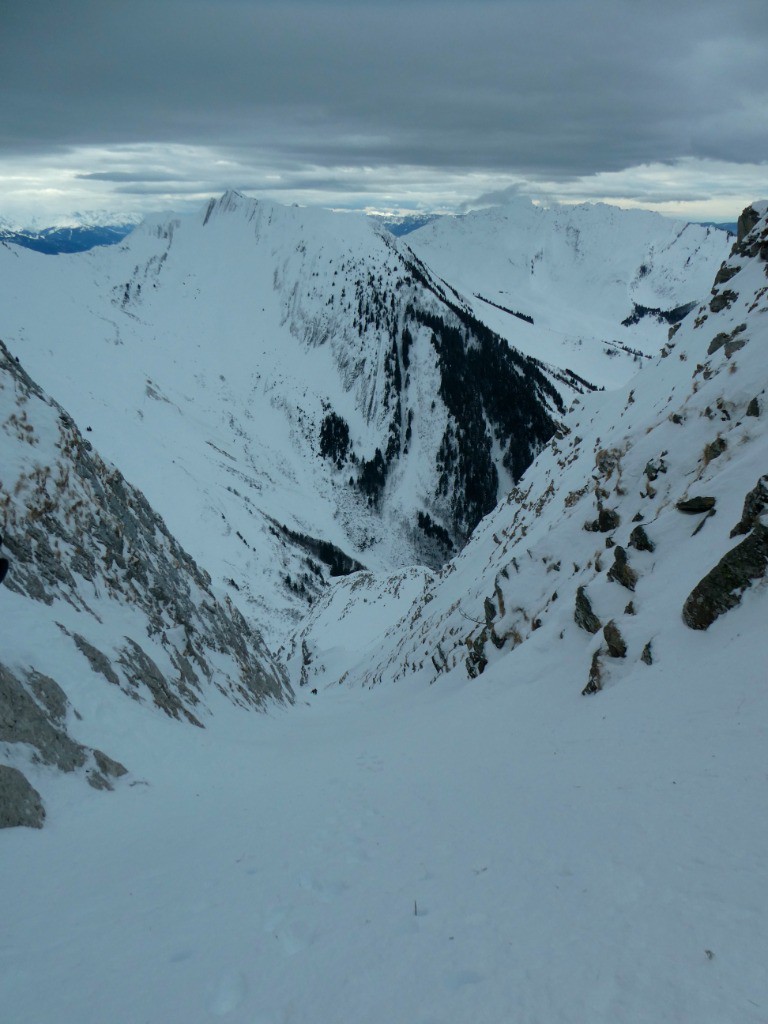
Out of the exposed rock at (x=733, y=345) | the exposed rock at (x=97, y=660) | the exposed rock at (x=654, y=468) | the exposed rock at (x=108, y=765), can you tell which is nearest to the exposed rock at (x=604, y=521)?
the exposed rock at (x=654, y=468)

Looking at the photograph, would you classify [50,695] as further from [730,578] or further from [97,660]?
[730,578]

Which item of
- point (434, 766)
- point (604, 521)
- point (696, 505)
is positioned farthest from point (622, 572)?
point (434, 766)

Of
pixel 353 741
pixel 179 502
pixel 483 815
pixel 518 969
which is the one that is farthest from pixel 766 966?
pixel 179 502

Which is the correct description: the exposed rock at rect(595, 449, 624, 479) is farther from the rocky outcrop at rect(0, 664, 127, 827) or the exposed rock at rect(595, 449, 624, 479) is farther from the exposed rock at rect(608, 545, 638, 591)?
the rocky outcrop at rect(0, 664, 127, 827)

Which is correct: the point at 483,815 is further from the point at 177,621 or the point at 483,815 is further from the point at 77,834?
the point at 177,621

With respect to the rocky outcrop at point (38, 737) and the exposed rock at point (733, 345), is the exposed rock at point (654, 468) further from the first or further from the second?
the rocky outcrop at point (38, 737)
